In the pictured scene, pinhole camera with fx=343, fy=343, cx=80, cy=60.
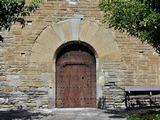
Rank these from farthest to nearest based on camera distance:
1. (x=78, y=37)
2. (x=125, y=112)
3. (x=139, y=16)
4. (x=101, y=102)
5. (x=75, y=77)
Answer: (x=75, y=77), (x=78, y=37), (x=101, y=102), (x=125, y=112), (x=139, y=16)

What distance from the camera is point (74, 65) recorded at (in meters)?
10.9

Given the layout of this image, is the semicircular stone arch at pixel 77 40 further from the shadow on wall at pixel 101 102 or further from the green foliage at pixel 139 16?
the green foliage at pixel 139 16

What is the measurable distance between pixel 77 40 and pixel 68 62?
2.57ft

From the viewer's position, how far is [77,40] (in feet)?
34.7

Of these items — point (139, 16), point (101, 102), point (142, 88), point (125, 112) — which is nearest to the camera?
point (139, 16)

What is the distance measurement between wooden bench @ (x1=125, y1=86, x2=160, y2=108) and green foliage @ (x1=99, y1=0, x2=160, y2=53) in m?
2.99

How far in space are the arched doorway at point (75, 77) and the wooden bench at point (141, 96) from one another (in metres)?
1.10

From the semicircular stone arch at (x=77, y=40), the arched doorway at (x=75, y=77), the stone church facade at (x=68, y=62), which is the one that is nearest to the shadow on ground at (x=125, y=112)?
the stone church facade at (x=68, y=62)

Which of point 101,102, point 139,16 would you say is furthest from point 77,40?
point 139,16

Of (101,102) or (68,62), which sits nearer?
(101,102)

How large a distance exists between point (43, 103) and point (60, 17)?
2683mm

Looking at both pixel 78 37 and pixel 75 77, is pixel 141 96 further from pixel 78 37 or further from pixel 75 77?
pixel 78 37

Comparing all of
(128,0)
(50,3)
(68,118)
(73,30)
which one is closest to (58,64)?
(73,30)

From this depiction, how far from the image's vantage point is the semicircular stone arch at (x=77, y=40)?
10469 millimetres
